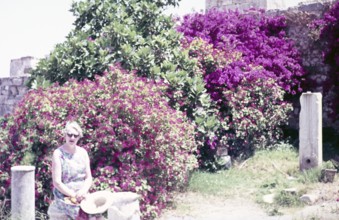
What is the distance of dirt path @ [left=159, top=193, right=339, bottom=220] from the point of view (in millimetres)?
6699

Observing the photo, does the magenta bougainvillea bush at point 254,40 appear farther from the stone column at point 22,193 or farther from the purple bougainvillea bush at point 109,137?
the stone column at point 22,193

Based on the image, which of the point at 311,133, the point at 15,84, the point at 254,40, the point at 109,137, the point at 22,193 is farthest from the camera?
the point at 254,40

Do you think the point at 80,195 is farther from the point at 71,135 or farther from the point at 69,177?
the point at 71,135

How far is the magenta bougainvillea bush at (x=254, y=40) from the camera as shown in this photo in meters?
11.0

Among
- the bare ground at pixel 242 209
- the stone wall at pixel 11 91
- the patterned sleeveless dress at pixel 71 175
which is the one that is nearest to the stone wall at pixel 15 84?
the stone wall at pixel 11 91

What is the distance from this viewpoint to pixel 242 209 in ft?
24.4

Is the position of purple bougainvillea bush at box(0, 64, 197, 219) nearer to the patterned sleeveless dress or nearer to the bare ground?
the bare ground

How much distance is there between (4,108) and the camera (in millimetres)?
11391

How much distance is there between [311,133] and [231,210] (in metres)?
2.47

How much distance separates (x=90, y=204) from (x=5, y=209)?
212cm

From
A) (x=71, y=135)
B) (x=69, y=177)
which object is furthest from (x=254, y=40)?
(x=69, y=177)

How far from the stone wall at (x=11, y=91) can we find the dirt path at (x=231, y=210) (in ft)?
15.7

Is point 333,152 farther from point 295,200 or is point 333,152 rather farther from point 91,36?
point 91,36

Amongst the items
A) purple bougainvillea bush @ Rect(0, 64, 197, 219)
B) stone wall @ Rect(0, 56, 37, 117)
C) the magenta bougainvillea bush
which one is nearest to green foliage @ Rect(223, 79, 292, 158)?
the magenta bougainvillea bush
